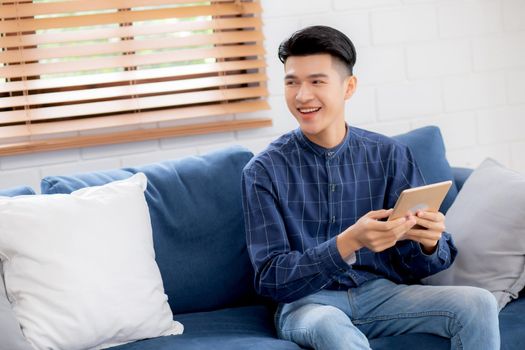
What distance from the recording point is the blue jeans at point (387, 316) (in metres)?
1.95

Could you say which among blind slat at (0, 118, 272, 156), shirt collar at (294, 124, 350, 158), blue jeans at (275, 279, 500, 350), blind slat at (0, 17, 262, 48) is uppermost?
blind slat at (0, 17, 262, 48)

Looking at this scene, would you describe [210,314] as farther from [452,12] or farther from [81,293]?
[452,12]

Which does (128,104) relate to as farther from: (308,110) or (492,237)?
(492,237)

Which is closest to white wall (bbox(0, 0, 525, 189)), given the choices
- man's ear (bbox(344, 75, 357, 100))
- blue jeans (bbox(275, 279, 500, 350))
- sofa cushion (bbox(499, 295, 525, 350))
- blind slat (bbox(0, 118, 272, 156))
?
blind slat (bbox(0, 118, 272, 156))

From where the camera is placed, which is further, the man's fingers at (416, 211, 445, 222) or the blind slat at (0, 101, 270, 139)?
the blind slat at (0, 101, 270, 139)

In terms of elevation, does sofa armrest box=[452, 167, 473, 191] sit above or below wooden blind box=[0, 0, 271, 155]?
below

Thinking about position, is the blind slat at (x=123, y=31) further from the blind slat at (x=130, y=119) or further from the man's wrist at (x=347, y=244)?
the man's wrist at (x=347, y=244)

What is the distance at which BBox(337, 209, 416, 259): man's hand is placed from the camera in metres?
1.93

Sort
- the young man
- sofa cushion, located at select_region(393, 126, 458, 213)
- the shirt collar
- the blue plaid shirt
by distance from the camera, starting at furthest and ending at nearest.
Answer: sofa cushion, located at select_region(393, 126, 458, 213) < the shirt collar < the blue plaid shirt < the young man

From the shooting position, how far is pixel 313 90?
85.7 inches

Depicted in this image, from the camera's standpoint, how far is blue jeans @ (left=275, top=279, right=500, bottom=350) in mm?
1952

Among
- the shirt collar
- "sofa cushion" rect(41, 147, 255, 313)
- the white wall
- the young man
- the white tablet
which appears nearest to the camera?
the white tablet

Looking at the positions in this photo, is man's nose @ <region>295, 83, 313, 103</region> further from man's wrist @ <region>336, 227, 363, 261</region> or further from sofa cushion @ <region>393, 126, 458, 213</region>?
sofa cushion @ <region>393, 126, 458, 213</region>

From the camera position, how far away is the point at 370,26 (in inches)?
119
